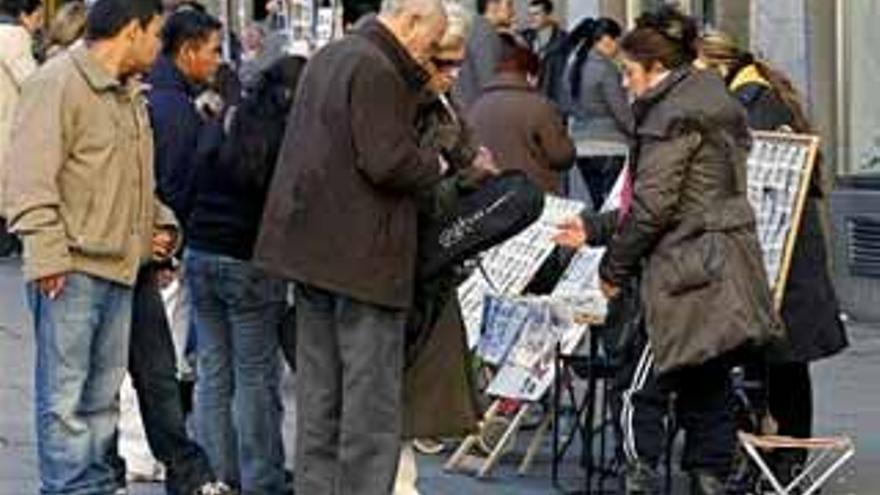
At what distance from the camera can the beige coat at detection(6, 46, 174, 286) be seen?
8664mm

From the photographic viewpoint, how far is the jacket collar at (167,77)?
33.8 feet

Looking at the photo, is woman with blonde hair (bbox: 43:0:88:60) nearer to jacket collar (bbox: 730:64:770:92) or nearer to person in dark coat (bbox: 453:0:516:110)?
jacket collar (bbox: 730:64:770:92)

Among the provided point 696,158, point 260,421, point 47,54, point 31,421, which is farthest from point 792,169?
point 31,421

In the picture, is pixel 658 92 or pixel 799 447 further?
pixel 799 447

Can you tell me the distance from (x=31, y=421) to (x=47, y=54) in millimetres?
2132

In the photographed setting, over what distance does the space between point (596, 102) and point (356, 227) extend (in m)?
9.69

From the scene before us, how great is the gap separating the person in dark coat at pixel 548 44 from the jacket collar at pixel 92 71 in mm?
8272

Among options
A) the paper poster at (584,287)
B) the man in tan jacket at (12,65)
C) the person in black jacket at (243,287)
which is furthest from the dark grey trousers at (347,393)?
the man in tan jacket at (12,65)

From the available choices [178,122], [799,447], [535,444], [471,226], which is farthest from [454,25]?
[535,444]

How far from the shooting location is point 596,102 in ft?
58.7

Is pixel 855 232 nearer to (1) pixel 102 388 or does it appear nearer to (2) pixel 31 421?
(2) pixel 31 421

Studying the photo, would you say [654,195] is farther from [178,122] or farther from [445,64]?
[178,122]

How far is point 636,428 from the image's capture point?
31.8 feet

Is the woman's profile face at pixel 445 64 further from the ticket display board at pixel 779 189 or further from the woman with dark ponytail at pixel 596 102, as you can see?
the woman with dark ponytail at pixel 596 102
